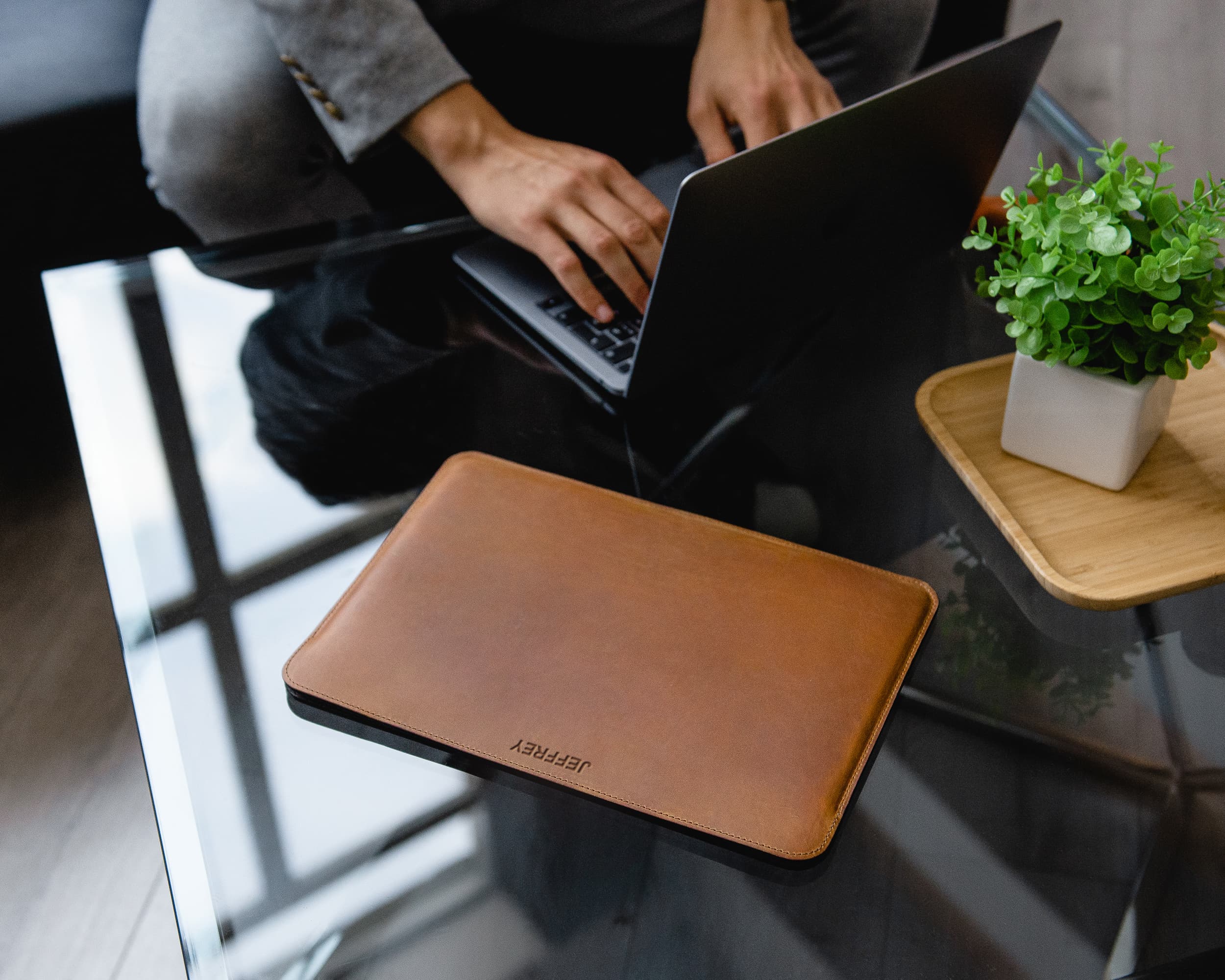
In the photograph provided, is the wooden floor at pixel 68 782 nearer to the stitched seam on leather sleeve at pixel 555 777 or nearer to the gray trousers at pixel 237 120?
the gray trousers at pixel 237 120

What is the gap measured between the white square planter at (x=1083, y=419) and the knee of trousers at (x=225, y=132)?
76 centimetres

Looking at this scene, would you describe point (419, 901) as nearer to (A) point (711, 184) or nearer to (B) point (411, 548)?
(B) point (411, 548)

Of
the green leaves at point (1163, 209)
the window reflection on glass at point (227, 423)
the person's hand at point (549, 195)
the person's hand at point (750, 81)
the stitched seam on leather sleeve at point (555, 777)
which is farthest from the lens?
the person's hand at point (750, 81)

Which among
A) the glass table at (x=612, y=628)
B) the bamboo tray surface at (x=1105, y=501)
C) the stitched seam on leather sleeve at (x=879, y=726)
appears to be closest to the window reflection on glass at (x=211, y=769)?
the glass table at (x=612, y=628)

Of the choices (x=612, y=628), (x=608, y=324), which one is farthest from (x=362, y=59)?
(x=612, y=628)

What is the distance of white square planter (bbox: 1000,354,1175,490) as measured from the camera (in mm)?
662

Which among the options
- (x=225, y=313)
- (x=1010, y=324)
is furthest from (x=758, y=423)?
(x=225, y=313)

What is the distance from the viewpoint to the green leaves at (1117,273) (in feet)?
1.98

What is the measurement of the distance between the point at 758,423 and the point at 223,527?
391mm

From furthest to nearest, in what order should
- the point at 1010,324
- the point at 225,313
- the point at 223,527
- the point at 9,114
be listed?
the point at 9,114 < the point at 225,313 < the point at 223,527 < the point at 1010,324

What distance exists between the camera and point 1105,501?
2.30ft

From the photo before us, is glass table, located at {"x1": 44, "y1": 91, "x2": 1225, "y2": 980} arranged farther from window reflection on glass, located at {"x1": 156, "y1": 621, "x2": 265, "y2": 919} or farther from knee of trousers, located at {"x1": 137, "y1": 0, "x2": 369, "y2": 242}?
knee of trousers, located at {"x1": 137, "y1": 0, "x2": 369, "y2": 242}

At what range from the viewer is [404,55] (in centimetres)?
95

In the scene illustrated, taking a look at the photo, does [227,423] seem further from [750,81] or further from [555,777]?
[750,81]
